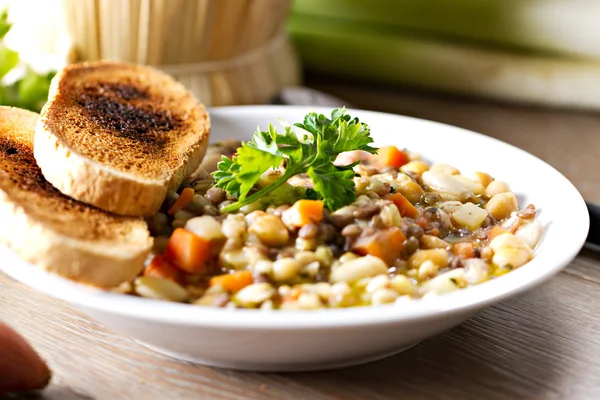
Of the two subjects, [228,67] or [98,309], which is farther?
[228,67]

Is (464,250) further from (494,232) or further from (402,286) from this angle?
(402,286)

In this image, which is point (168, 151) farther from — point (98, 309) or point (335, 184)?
point (98, 309)

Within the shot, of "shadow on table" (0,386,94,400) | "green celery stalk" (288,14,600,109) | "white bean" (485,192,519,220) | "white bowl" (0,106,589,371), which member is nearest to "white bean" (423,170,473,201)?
"white bean" (485,192,519,220)

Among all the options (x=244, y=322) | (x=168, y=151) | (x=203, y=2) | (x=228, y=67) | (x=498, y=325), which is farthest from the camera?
(x=228, y=67)

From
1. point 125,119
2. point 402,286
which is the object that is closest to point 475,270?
point 402,286

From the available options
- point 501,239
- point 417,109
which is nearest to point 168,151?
point 501,239

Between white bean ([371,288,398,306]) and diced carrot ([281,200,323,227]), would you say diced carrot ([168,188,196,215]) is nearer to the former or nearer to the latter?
diced carrot ([281,200,323,227])
